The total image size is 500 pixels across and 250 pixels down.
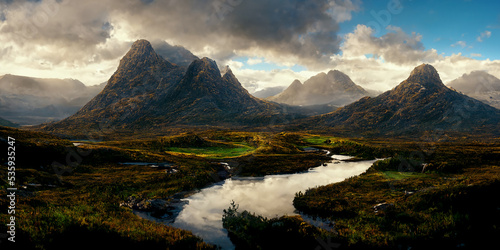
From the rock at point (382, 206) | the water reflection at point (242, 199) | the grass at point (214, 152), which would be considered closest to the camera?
the water reflection at point (242, 199)

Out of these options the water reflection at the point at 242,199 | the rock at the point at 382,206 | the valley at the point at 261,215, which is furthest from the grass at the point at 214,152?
the rock at the point at 382,206

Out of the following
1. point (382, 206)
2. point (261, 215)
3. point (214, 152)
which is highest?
point (382, 206)

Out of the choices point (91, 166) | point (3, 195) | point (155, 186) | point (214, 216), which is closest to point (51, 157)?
point (91, 166)

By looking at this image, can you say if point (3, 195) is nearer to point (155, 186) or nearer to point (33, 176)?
point (33, 176)

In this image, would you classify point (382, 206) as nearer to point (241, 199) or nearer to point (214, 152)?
point (241, 199)

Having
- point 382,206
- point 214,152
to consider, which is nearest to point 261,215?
point 382,206

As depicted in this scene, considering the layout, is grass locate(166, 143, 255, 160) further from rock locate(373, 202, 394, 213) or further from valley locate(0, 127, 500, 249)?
rock locate(373, 202, 394, 213)

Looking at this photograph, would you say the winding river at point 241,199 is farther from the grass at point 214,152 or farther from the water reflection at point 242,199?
the grass at point 214,152
